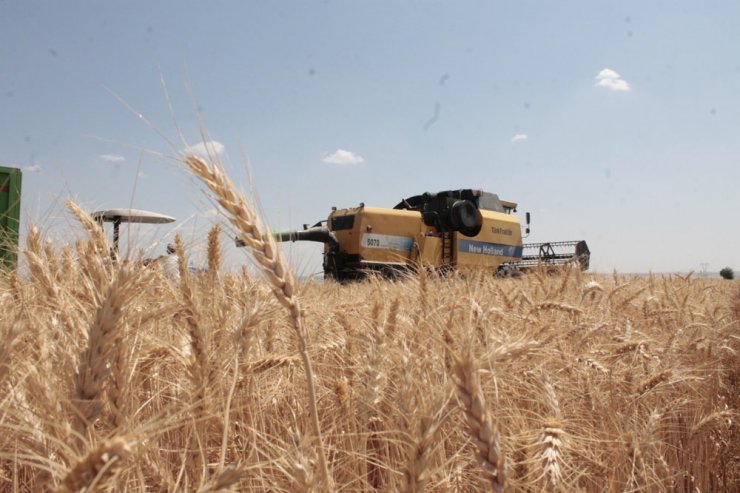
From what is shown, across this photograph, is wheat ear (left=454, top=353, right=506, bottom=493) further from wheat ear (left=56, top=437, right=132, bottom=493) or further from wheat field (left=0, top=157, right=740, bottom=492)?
wheat ear (left=56, top=437, right=132, bottom=493)

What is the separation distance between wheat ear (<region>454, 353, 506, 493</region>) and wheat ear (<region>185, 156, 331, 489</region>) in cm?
34

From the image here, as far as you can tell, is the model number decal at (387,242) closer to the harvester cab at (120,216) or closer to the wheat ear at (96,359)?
the harvester cab at (120,216)

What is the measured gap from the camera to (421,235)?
1154 cm

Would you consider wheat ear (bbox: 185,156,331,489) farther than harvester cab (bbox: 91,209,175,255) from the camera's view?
No

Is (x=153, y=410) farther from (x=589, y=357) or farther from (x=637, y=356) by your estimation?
(x=637, y=356)

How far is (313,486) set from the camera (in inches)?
39.8

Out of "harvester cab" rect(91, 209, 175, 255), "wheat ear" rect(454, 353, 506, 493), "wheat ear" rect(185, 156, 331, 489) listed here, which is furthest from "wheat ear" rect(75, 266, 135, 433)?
"wheat ear" rect(454, 353, 506, 493)

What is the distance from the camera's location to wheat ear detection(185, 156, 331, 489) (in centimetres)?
114

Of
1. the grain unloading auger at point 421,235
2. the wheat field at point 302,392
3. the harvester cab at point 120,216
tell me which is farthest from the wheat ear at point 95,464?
the grain unloading auger at point 421,235

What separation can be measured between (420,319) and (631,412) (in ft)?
3.03

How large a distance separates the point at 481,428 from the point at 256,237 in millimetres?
614

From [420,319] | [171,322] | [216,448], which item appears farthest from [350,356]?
[171,322]

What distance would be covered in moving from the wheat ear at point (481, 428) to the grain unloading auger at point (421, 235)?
9172mm

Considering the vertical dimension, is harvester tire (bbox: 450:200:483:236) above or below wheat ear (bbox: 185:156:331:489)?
above
